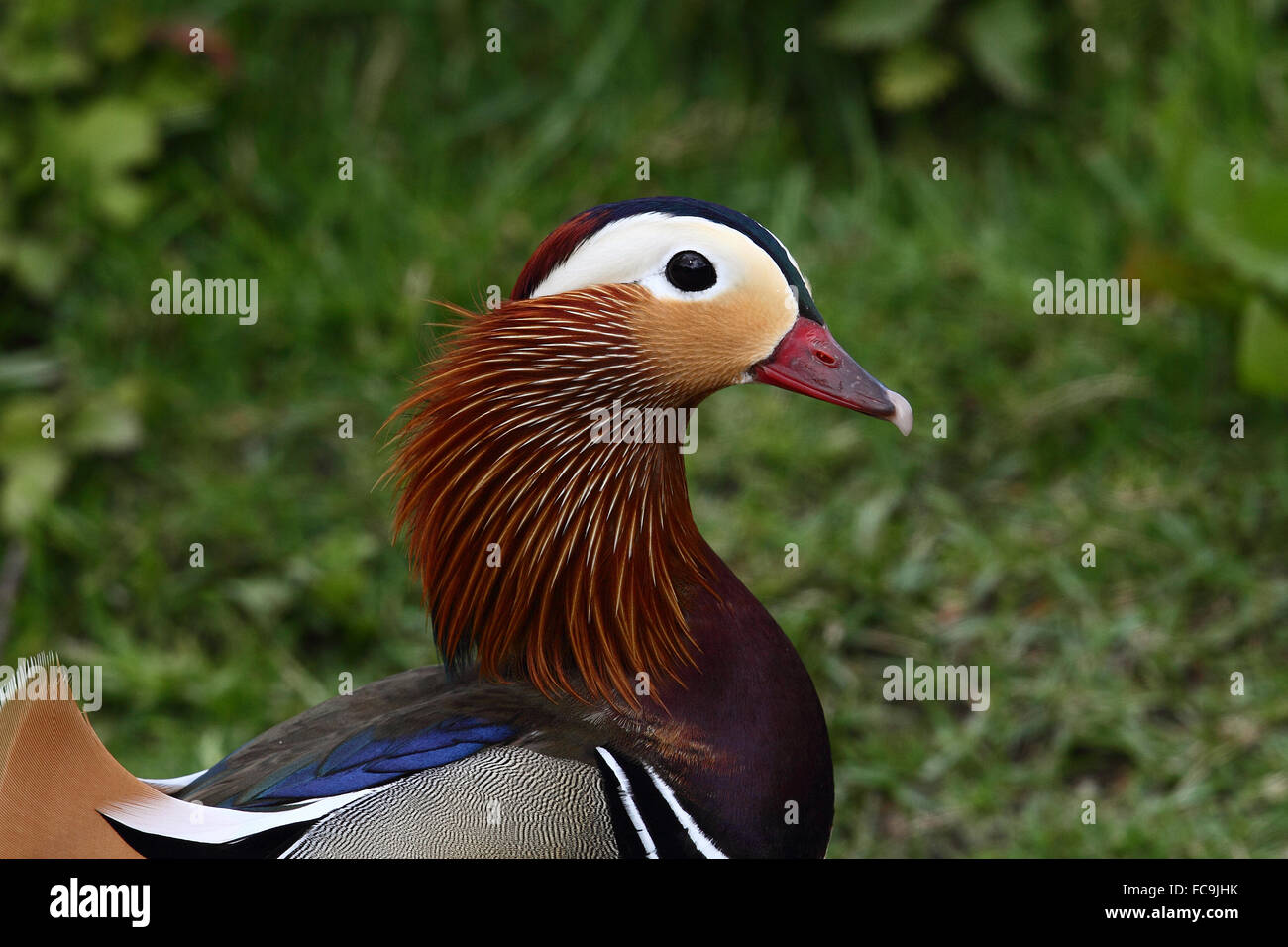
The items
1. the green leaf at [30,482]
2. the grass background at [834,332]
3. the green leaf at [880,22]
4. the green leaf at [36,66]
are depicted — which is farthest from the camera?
the green leaf at [880,22]

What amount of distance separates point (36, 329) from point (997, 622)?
242 cm

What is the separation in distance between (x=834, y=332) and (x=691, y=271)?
1.90m

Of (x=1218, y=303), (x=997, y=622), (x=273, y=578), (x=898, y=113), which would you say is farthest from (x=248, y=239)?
(x=1218, y=303)

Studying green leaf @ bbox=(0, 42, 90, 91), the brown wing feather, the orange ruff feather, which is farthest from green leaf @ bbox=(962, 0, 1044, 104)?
the brown wing feather

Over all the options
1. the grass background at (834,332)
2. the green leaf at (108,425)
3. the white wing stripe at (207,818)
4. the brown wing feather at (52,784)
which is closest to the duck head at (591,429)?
the white wing stripe at (207,818)

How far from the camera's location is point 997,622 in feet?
9.62

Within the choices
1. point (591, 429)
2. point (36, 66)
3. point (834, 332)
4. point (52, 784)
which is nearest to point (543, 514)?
point (591, 429)

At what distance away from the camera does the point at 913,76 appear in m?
3.74

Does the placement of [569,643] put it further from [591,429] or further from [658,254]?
[658,254]

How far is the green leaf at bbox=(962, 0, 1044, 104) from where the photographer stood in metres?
3.68

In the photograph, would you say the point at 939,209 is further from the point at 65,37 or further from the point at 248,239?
the point at 65,37

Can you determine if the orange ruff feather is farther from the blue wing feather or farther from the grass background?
the grass background

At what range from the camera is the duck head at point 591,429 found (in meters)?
1.58

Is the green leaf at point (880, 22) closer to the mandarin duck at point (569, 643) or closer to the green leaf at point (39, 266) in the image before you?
the green leaf at point (39, 266)
